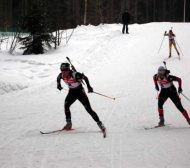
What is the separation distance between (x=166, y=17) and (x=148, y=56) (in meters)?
46.5

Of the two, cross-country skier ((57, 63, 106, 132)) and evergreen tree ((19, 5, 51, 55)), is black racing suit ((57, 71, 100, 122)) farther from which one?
evergreen tree ((19, 5, 51, 55))

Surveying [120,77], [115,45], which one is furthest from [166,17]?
[120,77]

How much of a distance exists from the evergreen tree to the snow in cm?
140

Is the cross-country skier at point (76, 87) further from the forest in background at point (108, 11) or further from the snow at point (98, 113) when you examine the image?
the forest in background at point (108, 11)

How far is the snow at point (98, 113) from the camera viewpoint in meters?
5.02

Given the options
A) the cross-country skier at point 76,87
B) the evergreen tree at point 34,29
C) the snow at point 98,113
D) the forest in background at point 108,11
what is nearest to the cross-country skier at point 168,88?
the snow at point 98,113

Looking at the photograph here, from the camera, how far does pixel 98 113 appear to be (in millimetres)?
8742

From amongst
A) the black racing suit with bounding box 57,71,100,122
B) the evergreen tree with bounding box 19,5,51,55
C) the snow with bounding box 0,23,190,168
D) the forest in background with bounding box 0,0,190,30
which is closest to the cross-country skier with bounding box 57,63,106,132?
the black racing suit with bounding box 57,71,100,122

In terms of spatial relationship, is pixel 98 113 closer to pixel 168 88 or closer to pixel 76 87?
pixel 76 87

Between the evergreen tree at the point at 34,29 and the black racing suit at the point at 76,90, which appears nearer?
the black racing suit at the point at 76,90

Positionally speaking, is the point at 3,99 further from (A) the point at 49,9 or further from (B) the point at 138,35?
(B) the point at 138,35

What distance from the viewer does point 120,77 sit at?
1391cm

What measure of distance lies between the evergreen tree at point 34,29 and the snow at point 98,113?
140 cm

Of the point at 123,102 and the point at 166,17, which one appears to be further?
the point at 166,17
